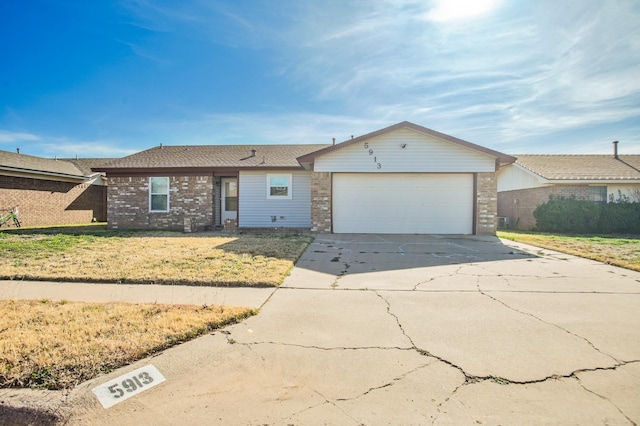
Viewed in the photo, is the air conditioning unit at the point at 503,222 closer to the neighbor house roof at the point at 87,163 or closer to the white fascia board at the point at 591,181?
the white fascia board at the point at 591,181

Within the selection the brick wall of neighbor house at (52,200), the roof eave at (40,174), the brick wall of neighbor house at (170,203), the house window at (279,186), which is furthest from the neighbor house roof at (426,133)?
the brick wall of neighbor house at (52,200)

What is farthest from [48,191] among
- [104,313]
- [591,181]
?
[591,181]

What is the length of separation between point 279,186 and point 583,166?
56.1 ft

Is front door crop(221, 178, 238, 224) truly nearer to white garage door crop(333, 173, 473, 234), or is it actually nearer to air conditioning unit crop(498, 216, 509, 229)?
white garage door crop(333, 173, 473, 234)

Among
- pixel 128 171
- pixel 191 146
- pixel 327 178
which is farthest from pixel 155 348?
pixel 191 146

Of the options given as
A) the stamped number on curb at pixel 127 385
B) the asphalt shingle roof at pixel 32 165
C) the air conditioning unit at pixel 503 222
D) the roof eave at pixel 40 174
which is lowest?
the stamped number on curb at pixel 127 385

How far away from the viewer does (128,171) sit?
49.7 ft

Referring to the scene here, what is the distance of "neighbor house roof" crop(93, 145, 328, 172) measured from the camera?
48.7 ft

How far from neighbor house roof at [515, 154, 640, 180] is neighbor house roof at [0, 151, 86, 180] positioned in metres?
25.2

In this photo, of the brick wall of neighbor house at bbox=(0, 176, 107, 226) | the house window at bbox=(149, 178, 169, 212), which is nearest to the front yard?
the house window at bbox=(149, 178, 169, 212)

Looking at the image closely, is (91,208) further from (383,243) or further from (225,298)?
(225,298)

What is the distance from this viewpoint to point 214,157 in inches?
644

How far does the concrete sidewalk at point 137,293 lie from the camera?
480cm

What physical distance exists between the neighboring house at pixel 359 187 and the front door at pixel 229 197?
0.68 metres
